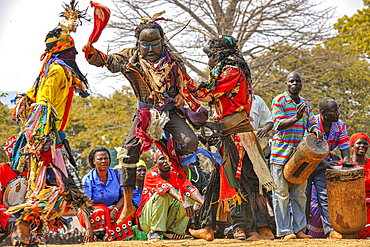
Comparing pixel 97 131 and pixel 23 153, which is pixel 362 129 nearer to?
pixel 97 131

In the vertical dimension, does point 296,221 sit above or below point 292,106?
below

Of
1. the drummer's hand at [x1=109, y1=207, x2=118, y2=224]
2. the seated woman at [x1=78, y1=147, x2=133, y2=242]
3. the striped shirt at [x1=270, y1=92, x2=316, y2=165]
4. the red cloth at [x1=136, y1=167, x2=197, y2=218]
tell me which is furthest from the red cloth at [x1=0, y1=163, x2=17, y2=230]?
the striped shirt at [x1=270, y1=92, x2=316, y2=165]

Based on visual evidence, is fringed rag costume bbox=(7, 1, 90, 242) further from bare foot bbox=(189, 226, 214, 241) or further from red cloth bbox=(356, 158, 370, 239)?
red cloth bbox=(356, 158, 370, 239)

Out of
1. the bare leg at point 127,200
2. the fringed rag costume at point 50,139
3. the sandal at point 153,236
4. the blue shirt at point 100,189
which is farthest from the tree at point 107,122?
the fringed rag costume at point 50,139

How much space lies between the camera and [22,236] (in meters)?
4.39

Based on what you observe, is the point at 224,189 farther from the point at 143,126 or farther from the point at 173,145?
the point at 143,126

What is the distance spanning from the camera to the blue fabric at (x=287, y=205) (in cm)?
598

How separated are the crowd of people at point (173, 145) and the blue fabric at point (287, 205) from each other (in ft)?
0.05

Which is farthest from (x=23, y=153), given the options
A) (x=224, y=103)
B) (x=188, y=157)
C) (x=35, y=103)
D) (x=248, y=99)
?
(x=248, y=99)

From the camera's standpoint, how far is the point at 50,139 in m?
4.59

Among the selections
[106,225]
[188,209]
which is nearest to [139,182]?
[106,225]

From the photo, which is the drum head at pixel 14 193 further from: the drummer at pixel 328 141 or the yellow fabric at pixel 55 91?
the drummer at pixel 328 141

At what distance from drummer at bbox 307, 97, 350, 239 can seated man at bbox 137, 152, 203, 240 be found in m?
2.12

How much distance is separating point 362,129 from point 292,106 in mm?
12755
